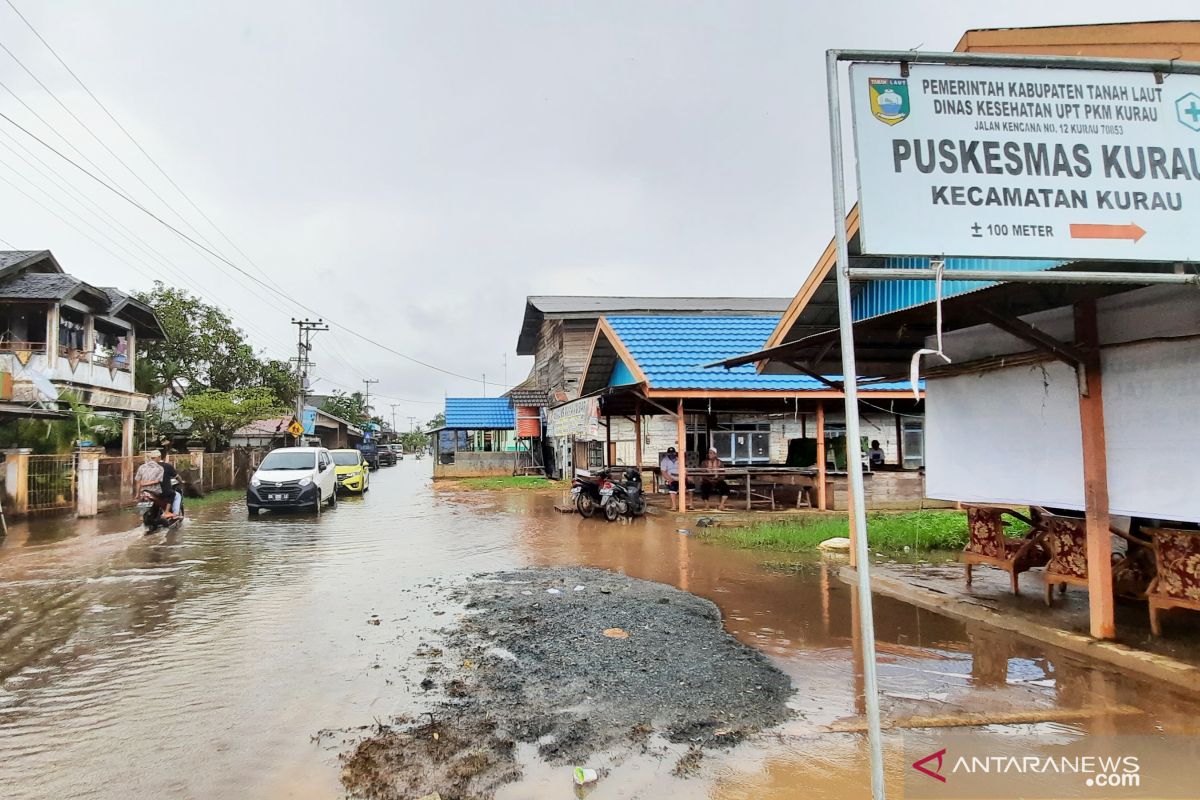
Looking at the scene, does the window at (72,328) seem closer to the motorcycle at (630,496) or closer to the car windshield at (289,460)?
the car windshield at (289,460)

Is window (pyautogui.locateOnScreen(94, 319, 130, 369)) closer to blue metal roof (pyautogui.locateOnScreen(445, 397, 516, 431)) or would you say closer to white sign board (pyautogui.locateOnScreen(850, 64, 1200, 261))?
blue metal roof (pyautogui.locateOnScreen(445, 397, 516, 431))

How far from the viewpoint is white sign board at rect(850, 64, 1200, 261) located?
318 cm

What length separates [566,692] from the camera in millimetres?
4727

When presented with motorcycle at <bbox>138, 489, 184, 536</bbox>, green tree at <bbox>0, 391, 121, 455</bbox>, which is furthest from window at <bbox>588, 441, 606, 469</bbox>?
green tree at <bbox>0, 391, 121, 455</bbox>

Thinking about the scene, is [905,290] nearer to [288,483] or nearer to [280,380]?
[288,483]

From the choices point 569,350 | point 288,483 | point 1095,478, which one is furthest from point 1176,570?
point 569,350

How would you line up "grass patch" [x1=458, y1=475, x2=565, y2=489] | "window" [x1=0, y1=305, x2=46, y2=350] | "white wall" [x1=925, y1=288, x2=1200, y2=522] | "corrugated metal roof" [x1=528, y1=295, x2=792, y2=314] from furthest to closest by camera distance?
1. "corrugated metal roof" [x1=528, y1=295, x2=792, y2=314]
2. "grass patch" [x1=458, y1=475, x2=565, y2=489]
3. "window" [x1=0, y1=305, x2=46, y2=350]
4. "white wall" [x1=925, y1=288, x2=1200, y2=522]

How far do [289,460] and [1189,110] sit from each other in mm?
19120

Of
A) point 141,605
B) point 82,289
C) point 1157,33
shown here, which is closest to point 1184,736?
point 1157,33

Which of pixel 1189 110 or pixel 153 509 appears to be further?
pixel 153 509

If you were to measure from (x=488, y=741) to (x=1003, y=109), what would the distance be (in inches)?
169

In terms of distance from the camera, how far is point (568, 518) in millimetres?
16047

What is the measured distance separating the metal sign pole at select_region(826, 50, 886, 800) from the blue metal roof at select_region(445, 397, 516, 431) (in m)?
36.0

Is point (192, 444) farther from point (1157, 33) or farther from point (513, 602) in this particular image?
point (1157, 33)
